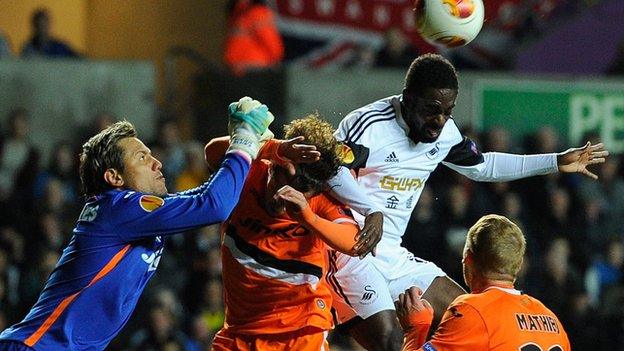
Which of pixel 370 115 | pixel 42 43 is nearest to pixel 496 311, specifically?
pixel 370 115

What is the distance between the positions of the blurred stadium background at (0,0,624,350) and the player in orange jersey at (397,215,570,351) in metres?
4.85

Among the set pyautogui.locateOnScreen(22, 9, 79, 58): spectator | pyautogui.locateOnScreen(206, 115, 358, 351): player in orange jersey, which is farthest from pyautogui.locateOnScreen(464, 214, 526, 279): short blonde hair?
pyautogui.locateOnScreen(22, 9, 79, 58): spectator

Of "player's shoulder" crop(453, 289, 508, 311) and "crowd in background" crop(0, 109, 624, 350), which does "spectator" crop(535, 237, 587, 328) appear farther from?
"player's shoulder" crop(453, 289, 508, 311)

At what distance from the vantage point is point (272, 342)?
6469 millimetres

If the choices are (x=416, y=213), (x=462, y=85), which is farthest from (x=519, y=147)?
(x=416, y=213)

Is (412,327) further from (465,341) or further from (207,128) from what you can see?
(207,128)

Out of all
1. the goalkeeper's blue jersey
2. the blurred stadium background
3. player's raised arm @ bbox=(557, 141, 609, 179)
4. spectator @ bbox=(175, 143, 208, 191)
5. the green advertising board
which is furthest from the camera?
the green advertising board

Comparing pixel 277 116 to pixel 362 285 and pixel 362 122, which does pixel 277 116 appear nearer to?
pixel 362 122

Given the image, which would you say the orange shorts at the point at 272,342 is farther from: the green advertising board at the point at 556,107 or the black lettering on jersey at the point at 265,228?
the green advertising board at the point at 556,107

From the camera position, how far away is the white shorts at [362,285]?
6.86m

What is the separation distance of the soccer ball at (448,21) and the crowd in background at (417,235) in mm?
4090

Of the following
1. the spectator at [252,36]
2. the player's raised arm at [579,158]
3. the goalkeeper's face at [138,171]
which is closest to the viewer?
the goalkeeper's face at [138,171]

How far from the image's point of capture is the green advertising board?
12656 millimetres

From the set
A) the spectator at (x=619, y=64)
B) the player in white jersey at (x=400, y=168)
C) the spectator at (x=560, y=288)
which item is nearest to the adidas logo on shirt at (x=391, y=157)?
the player in white jersey at (x=400, y=168)
